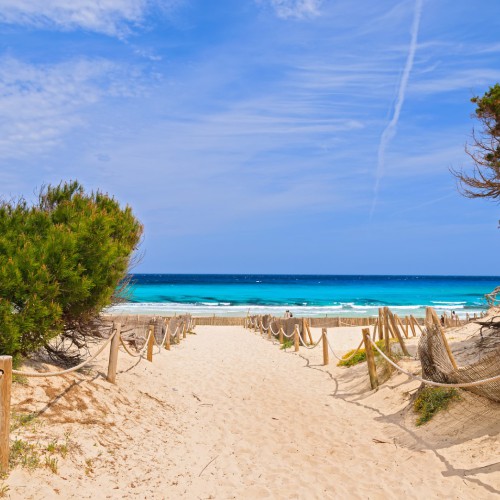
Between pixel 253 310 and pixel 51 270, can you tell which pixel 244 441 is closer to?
pixel 51 270

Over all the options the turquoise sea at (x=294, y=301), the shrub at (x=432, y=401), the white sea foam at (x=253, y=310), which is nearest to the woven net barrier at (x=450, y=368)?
the shrub at (x=432, y=401)

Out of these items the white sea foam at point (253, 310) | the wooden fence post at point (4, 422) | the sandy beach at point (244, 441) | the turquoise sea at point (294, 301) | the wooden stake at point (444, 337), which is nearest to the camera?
the wooden fence post at point (4, 422)

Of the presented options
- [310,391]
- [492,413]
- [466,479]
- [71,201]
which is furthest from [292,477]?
[71,201]

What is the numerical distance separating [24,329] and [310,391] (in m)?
6.25

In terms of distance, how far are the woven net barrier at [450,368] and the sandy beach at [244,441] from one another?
35 cm

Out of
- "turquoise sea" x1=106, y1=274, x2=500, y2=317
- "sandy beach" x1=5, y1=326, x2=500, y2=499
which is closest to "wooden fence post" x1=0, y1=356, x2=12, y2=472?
"sandy beach" x1=5, y1=326, x2=500, y2=499

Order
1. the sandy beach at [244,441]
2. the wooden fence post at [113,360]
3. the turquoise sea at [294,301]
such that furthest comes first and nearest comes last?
the turquoise sea at [294,301]
the wooden fence post at [113,360]
the sandy beach at [244,441]

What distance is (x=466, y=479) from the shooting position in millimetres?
5305

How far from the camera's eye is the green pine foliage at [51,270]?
267 inches

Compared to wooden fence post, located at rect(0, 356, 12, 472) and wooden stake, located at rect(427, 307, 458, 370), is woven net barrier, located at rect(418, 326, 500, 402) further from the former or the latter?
wooden fence post, located at rect(0, 356, 12, 472)

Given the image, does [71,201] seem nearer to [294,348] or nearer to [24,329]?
[24,329]

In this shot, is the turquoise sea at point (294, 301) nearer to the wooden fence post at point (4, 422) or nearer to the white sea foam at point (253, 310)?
the white sea foam at point (253, 310)

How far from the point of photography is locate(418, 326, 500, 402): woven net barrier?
6429 mm

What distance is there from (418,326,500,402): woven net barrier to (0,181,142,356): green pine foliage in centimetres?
538
